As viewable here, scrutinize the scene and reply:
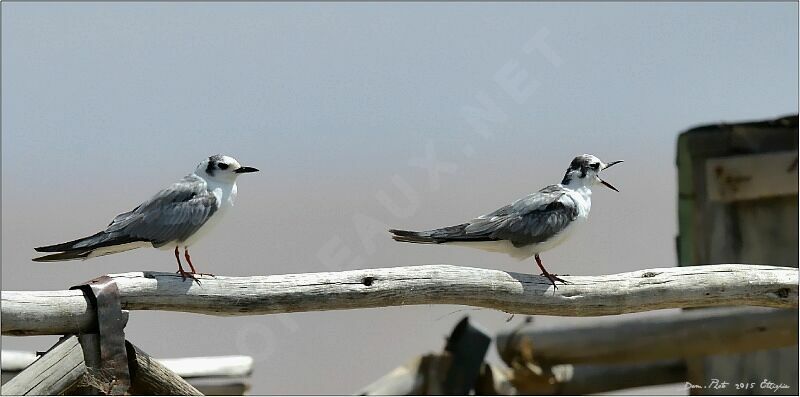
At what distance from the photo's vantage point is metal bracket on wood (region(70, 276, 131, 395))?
12.1ft

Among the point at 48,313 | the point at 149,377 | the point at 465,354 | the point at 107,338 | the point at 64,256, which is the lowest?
the point at 465,354

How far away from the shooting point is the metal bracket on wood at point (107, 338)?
368 cm

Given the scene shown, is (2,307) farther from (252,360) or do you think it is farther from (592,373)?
(592,373)

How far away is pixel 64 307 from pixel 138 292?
0.28 metres

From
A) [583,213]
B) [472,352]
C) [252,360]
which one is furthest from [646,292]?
[252,360]

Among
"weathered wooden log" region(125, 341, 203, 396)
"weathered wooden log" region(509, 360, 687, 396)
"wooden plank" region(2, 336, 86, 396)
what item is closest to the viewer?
"wooden plank" region(2, 336, 86, 396)

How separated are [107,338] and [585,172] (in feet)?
7.63

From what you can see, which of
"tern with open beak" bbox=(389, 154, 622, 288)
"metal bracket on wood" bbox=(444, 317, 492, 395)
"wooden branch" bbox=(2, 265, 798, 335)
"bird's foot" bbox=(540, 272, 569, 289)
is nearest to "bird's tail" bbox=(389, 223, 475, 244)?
"tern with open beak" bbox=(389, 154, 622, 288)

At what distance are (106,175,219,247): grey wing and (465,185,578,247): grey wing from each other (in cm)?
117

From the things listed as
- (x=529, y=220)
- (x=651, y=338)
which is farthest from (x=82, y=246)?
(x=651, y=338)

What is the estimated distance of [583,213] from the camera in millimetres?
4703

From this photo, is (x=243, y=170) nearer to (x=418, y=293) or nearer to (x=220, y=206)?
(x=220, y=206)

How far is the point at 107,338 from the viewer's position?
3697 millimetres

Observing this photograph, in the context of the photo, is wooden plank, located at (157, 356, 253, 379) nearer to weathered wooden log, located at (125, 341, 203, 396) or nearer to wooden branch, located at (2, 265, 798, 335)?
weathered wooden log, located at (125, 341, 203, 396)
